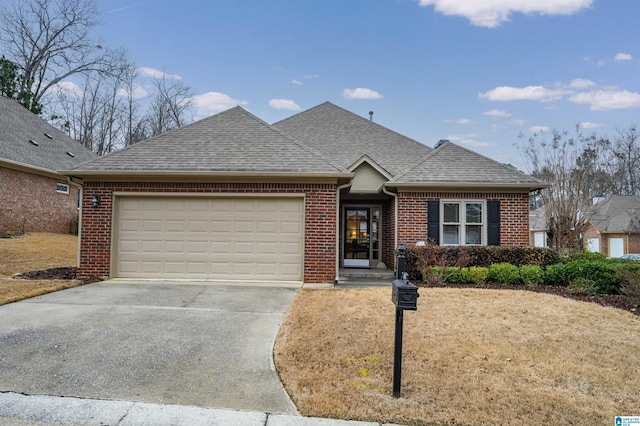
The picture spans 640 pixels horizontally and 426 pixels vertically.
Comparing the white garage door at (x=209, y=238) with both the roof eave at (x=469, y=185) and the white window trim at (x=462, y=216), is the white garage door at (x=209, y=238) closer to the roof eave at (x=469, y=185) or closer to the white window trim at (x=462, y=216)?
the roof eave at (x=469, y=185)

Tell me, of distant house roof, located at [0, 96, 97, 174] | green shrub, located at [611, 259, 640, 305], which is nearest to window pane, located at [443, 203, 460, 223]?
green shrub, located at [611, 259, 640, 305]

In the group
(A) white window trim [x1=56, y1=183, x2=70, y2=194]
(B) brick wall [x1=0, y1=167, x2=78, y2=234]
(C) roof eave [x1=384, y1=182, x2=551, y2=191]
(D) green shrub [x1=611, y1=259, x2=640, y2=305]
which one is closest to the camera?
(D) green shrub [x1=611, y1=259, x2=640, y2=305]

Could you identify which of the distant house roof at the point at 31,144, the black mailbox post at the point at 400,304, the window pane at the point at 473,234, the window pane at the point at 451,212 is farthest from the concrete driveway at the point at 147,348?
the distant house roof at the point at 31,144

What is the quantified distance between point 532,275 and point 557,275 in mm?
575

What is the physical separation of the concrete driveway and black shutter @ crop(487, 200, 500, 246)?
264 inches

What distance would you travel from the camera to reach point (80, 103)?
100ft

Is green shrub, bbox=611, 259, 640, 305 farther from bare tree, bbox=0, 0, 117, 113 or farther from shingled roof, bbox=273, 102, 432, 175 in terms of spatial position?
bare tree, bbox=0, 0, 117, 113

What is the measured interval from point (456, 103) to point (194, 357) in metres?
18.1

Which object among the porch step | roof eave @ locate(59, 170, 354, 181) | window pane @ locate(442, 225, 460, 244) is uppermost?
roof eave @ locate(59, 170, 354, 181)

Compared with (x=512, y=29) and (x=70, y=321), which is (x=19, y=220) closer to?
(x=70, y=321)

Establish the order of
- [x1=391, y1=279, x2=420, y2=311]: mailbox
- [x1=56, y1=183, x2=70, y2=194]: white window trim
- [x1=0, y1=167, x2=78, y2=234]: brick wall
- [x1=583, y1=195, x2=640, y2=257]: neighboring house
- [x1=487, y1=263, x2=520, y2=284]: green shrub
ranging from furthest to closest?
1. [x1=583, y1=195, x2=640, y2=257]: neighboring house
2. [x1=56, y1=183, x2=70, y2=194]: white window trim
3. [x1=0, y1=167, x2=78, y2=234]: brick wall
4. [x1=487, y1=263, x2=520, y2=284]: green shrub
5. [x1=391, y1=279, x2=420, y2=311]: mailbox

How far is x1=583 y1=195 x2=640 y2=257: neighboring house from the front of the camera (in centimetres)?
2730

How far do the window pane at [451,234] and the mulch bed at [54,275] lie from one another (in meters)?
9.43

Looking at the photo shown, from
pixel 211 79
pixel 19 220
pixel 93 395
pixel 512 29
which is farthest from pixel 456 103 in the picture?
pixel 19 220
